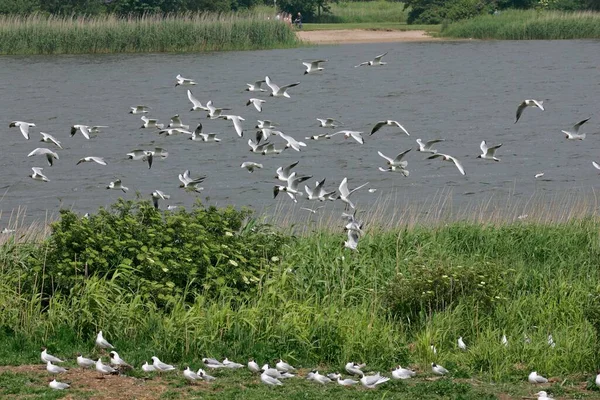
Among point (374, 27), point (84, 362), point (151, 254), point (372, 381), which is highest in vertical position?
point (151, 254)

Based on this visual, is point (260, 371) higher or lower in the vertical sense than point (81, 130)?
higher

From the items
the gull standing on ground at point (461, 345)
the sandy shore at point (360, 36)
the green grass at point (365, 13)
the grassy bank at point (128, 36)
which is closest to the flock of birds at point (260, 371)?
the gull standing on ground at point (461, 345)

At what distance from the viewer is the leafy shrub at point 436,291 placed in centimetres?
1221

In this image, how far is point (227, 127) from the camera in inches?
1438

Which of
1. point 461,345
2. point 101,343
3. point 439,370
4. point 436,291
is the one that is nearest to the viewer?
point 439,370

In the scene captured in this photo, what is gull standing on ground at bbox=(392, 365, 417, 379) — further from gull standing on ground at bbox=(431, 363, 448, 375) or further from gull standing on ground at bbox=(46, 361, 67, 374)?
gull standing on ground at bbox=(46, 361, 67, 374)

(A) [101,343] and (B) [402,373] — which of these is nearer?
(B) [402,373]

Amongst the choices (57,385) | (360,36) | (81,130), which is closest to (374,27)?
(360,36)

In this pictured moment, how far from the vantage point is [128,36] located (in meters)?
Answer: 54.0

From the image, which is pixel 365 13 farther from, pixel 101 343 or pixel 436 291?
pixel 101 343

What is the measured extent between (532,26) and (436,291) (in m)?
52.3

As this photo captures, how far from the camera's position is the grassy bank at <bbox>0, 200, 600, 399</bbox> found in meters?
10.7

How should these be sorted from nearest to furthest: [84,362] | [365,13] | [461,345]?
[84,362], [461,345], [365,13]

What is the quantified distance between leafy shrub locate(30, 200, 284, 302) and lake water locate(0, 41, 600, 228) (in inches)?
253
